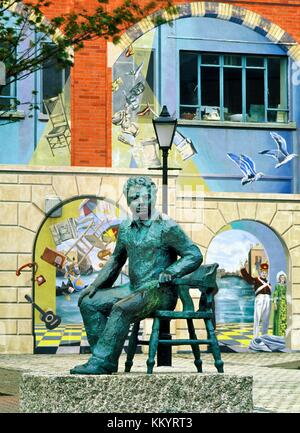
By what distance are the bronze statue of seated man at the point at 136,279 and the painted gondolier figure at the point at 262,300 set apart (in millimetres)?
16958

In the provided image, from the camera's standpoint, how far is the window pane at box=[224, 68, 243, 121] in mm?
27625

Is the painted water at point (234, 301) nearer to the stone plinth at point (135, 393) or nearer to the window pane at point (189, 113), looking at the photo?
the window pane at point (189, 113)

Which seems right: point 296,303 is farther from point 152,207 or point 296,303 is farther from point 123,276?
point 152,207

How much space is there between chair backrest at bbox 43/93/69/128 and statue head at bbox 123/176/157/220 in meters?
16.3

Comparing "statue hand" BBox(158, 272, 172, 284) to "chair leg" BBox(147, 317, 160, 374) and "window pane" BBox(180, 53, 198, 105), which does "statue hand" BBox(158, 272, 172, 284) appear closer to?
"chair leg" BBox(147, 317, 160, 374)

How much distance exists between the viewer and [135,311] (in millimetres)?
9969

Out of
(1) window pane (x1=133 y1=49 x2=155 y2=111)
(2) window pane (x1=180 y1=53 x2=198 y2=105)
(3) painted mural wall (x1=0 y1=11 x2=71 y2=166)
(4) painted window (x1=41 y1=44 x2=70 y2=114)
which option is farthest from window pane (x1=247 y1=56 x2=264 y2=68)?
(3) painted mural wall (x1=0 y1=11 x2=71 y2=166)

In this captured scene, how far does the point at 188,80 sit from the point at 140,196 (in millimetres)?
17370

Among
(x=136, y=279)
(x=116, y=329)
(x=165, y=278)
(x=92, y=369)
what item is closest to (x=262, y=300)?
(x=136, y=279)

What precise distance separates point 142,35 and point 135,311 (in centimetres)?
1811

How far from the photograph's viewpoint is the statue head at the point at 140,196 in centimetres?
1038
